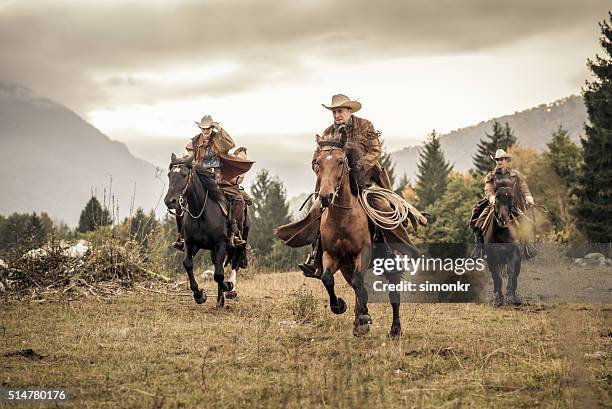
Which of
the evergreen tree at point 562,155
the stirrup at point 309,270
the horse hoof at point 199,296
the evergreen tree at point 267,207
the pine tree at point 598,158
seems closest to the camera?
the stirrup at point 309,270

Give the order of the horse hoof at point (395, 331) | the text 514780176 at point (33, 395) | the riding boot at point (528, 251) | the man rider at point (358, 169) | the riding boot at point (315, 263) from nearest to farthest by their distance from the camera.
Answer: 1. the text 514780176 at point (33, 395)
2. the horse hoof at point (395, 331)
3. the man rider at point (358, 169)
4. the riding boot at point (315, 263)
5. the riding boot at point (528, 251)

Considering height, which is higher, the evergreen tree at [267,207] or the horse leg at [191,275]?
the evergreen tree at [267,207]

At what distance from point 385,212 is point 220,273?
4508 millimetres

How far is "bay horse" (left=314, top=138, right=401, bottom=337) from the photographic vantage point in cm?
898

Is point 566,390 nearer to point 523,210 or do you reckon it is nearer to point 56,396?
point 56,396

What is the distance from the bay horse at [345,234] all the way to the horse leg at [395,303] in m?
0.01

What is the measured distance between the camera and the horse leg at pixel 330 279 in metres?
9.02

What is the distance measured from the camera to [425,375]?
677 cm

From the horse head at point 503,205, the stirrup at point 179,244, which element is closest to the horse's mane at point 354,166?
the stirrup at point 179,244

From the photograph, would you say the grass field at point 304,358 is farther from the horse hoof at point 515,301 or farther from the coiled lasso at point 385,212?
the coiled lasso at point 385,212

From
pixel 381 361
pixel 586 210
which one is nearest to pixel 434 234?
pixel 586 210

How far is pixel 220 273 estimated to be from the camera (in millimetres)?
12719

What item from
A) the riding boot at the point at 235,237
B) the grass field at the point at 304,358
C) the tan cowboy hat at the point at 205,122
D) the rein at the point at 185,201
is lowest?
the grass field at the point at 304,358

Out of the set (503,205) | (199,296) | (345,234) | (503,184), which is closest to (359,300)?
(345,234)
